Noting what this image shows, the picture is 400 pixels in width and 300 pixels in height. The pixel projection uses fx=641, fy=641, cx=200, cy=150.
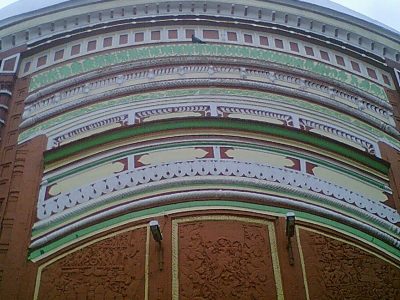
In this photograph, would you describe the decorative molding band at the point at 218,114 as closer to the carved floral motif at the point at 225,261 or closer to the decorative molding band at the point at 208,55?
the decorative molding band at the point at 208,55

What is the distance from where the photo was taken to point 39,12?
736 cm

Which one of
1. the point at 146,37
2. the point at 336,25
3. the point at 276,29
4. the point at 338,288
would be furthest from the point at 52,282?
the point at 336,25

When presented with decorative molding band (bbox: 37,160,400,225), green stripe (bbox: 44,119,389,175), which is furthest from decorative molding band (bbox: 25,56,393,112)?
decorative molding band (bbox: 37,160,400,225)

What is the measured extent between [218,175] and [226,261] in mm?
897

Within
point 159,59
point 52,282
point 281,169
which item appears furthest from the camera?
point 159,59

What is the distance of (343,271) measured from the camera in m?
4.95

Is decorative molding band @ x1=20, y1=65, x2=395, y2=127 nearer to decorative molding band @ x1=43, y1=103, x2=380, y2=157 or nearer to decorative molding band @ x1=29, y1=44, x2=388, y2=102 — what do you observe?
decorative molding band @ x1=29, y1=44, x2=388, y2=102

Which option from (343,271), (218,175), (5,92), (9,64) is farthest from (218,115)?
(9,64)

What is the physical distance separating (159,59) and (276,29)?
59.2 inches

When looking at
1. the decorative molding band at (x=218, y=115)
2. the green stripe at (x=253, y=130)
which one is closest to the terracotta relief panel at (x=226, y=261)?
the green stripe at (x=253, y=130)

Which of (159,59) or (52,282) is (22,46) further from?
(52,282)

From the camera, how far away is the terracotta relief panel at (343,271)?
4.79m

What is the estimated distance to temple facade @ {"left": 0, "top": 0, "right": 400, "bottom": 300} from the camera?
487 cm

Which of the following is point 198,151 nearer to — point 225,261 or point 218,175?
point 218,175
